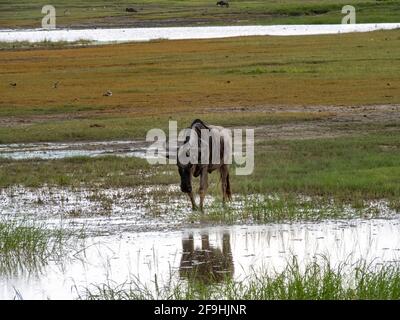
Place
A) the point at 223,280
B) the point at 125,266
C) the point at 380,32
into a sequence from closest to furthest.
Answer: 1. the point at 223,280
2. the point at 125,266
3. the point at 380,32

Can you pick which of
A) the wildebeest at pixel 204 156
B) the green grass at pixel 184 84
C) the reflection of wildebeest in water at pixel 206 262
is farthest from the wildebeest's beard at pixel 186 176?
the green grass at pixel 184 84

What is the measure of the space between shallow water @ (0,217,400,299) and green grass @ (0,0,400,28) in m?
50.1

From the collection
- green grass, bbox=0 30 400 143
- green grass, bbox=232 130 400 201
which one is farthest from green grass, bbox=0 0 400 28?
green grass, bbox=232 130 400 201

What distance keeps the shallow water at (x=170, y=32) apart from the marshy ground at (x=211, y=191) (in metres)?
22.4

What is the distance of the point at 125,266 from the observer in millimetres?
11703

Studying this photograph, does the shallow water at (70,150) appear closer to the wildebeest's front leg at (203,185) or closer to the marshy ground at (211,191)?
the marshy ground at (211,191)

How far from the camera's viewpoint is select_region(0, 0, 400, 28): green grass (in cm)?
6761

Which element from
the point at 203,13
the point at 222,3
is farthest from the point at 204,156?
the point at 222,3

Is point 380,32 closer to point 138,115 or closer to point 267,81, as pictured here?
point 267,81

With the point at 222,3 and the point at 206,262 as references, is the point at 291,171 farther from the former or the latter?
A: the point at 222,3

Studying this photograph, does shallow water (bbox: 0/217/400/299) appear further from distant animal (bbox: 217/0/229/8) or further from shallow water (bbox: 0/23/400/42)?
distant animal (bbox: 217/0/229/8)

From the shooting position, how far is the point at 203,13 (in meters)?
78.0
